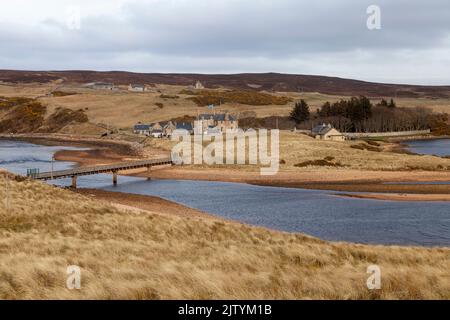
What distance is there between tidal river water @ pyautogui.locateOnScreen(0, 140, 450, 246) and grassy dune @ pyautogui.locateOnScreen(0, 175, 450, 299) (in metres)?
9.75

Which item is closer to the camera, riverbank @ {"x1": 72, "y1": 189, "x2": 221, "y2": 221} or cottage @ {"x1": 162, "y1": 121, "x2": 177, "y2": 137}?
riverbank @ {"x1": 72, "y1": 189, "x2": 221, "y2": 221}

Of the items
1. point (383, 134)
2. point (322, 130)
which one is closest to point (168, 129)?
point (322, 130)

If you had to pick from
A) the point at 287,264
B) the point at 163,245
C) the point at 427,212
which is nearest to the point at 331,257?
the point at 287,264

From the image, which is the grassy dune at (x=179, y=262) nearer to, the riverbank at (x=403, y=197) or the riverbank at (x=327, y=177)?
the riverbank at (x=403, y=197)

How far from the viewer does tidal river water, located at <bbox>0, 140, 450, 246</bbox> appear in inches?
1357

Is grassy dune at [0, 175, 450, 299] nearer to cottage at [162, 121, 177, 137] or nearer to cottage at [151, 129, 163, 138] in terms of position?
cottage at [162, 121, 177, 137]

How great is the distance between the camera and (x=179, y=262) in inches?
630

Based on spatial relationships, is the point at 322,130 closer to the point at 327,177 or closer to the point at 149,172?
the point at 327,177

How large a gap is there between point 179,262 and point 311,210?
94.4 ft

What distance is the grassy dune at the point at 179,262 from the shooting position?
11.6 meters

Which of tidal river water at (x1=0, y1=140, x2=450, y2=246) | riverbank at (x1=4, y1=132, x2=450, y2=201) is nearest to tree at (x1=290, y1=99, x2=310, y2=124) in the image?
riverbank at (x1=4, y1=132, x2=450, y2=201)

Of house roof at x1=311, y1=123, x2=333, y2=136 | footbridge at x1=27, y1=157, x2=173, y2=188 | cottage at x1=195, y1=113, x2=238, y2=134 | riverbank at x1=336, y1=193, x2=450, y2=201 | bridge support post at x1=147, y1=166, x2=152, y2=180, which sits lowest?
bridge support post at x1=147, y1=166, x2=152, y2=180

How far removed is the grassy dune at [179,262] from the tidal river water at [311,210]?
9.75 m
